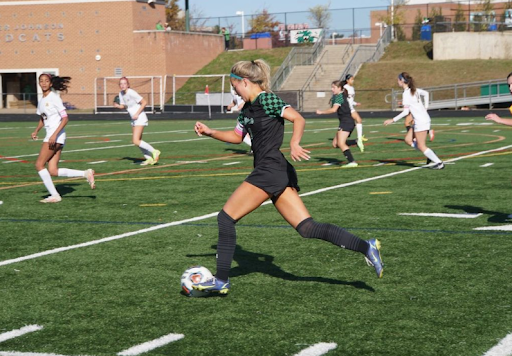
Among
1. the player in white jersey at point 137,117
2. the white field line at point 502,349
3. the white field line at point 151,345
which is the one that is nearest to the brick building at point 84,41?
the player in white jersey at point 137,117

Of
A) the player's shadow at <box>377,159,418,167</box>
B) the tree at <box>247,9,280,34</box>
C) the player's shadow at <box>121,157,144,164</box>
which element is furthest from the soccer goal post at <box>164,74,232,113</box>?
the player's shadow at <box>377,159,418,167</box>

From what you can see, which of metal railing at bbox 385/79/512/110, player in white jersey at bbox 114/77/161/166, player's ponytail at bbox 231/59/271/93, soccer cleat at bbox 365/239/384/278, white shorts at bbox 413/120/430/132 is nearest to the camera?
soccer cleat at bbox 365/239/384/278

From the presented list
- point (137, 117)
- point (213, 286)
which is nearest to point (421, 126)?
point (137, 117)

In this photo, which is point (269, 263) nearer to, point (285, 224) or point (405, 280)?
point (405, 280)

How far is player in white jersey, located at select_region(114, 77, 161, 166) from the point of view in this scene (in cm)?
1906

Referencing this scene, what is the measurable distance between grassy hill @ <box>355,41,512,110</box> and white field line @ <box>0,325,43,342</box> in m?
47.0

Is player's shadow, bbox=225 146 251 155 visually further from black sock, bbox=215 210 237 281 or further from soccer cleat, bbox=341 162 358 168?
black sock, bbox=215 210 237 281

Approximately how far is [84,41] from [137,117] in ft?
154

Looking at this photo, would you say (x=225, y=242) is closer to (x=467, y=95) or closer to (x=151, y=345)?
(x=151, y=345)

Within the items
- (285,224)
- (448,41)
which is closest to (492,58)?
(448,41)

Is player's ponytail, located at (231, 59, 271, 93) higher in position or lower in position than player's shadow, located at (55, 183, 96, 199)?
higher

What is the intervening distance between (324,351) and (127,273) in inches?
115

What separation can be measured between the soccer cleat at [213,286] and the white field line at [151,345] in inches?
38.6

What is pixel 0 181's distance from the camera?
16484 mm
